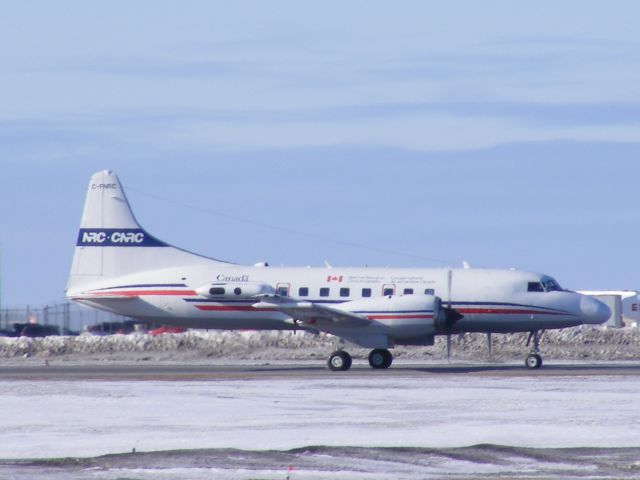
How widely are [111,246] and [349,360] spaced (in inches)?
442

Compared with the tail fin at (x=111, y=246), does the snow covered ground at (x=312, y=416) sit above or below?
below

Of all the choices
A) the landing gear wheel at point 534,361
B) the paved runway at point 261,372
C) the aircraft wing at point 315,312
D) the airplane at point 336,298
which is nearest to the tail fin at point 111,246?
the airplane at point 336,298

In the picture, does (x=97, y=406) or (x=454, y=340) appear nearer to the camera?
(x=97, y=406)

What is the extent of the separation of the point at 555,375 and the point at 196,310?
13956 millimetres

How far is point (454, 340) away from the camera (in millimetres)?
57906

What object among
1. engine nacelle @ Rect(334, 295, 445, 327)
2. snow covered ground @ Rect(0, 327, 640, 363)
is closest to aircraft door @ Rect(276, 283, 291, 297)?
engine nacelle @ Rect(334, 295, 445, 327)

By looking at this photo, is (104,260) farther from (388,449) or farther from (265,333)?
(388,449)

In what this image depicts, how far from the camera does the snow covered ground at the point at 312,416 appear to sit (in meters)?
20.2

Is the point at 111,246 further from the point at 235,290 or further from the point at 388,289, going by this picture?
the point at 388,289

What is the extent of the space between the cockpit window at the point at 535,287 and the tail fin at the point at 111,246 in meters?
12.0

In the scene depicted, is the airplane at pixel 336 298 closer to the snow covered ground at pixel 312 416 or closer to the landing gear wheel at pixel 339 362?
the landing gear wheel at pixel 339 362

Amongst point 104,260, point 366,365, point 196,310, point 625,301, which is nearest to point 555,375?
point 366,365

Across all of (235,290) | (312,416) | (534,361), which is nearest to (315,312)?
(235,290)

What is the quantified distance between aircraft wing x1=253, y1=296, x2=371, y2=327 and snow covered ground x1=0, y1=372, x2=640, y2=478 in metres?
4.77
